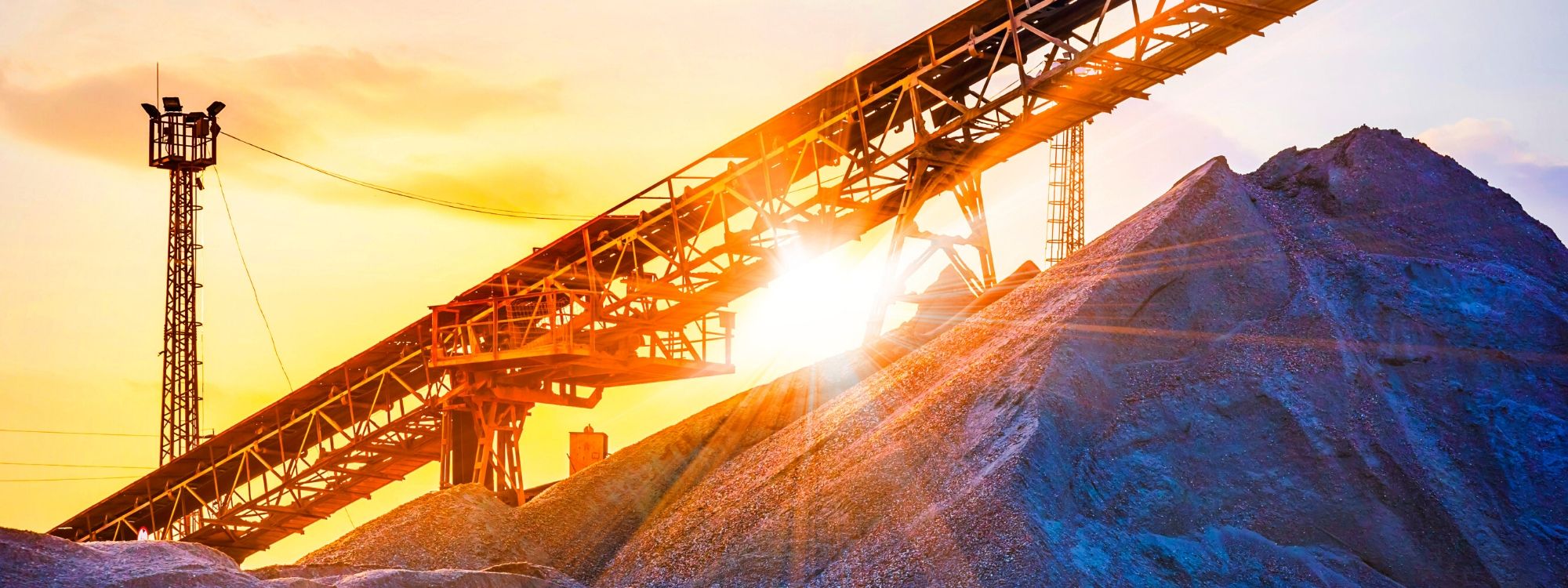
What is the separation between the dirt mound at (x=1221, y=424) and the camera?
612 inches

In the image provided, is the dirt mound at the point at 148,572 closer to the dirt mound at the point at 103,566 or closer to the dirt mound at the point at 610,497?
the dirt mound at the point at 103,566

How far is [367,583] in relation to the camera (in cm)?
1460

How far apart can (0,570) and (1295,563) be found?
12.4 meters

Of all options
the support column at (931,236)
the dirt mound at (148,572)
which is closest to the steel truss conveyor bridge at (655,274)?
the support column at (931,236)

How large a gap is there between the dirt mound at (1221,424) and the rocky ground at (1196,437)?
1.3 inches

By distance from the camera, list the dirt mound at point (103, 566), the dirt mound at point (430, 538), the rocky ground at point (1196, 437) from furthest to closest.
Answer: the dirt mound at point (430, 538), the rocky ground at point (1196, 437), the dirt mound at point (103, 566)

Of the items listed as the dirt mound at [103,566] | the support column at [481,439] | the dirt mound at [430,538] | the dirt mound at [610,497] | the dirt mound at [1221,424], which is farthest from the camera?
the support column at [481,439]

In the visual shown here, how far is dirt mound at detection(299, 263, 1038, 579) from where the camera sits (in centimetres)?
2183

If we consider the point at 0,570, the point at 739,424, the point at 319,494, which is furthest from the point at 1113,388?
the point at 319,494

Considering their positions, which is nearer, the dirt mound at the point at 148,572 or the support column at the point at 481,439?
the dirt mound at the point at 148,572

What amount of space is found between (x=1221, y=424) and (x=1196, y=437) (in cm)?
41

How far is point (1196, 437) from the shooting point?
16.6 m

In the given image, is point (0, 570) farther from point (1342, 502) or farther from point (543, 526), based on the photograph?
point (1342, 502)

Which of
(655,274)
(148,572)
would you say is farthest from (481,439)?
(148,572)
